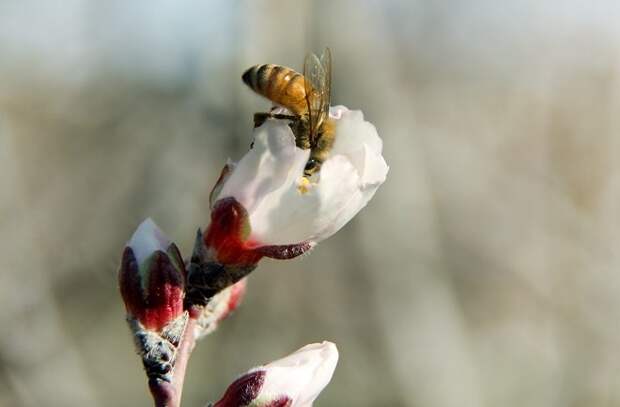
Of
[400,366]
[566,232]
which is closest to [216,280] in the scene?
[400,366]

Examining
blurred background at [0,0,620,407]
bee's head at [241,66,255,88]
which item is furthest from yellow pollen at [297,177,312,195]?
blurred background at [0,0,620,407]

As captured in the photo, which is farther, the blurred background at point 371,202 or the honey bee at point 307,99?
the blurred background at point 371,202

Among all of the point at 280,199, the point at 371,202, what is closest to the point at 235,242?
the point at 280,199

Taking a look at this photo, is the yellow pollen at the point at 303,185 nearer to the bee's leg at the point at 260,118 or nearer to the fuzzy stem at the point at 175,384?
the bee's leg at the point at 260,118

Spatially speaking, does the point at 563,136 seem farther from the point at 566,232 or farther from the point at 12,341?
the point at 12,341

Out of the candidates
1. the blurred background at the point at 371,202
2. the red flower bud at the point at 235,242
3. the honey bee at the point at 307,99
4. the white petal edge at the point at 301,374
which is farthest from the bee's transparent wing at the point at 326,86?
the blurred background at the point at 371,202

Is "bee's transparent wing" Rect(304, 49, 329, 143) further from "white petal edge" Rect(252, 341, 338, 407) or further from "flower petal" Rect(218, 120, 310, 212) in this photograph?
"white petal edge" Rect(252, 341, 338, 407)

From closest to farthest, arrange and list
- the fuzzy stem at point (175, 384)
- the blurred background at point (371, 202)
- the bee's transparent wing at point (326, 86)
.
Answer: the fuzzy stem at point (175, 384), the bee's transparent wing at point (326, 86), the blurred background at point (371, 202)
